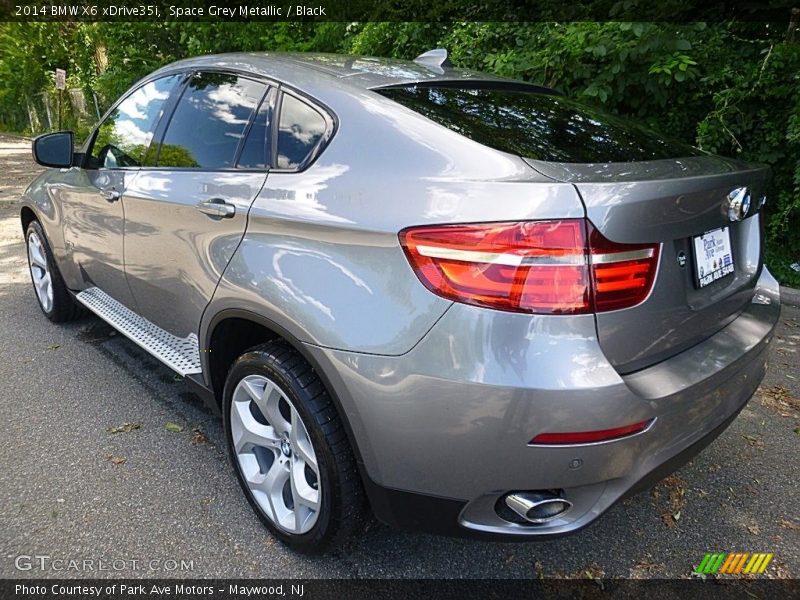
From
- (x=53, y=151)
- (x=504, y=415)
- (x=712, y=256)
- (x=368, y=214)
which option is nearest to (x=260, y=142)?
(x=368, y=214)

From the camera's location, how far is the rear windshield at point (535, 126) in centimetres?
177

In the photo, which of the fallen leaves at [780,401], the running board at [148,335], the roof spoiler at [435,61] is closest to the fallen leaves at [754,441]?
the fallen leaves at [780,401]

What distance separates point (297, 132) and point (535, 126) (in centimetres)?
83

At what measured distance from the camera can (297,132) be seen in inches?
81.4

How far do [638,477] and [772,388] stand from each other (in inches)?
92.9

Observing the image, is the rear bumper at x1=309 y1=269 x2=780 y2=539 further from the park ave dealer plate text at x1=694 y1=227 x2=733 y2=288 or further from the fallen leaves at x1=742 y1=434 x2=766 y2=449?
the fallen leaves at x1=742 y1=434 x2=766 y2=449

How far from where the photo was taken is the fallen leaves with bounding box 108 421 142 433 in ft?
9.36

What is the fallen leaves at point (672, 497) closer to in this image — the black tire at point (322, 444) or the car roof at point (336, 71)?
the black tire at point (322, 444)

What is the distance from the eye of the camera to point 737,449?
2.80 meters

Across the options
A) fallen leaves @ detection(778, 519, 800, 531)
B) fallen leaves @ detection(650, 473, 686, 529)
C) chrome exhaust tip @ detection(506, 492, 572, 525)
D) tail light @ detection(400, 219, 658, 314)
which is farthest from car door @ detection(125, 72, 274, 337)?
fallen leaves @ detection(778, 519, 800, 531)

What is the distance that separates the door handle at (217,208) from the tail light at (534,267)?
3.05ft

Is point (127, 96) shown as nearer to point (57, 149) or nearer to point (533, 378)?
point (57, 149)

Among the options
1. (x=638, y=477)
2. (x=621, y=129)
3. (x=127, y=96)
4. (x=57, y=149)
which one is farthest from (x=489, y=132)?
(x=57, y=149)

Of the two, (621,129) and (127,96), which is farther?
(127,96)
